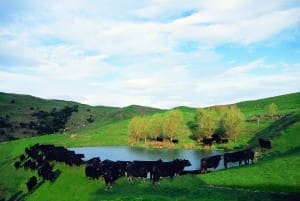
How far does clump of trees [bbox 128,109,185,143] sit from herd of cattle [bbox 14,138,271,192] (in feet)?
131

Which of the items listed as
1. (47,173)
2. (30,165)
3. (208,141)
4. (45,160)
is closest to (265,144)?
(208,141)

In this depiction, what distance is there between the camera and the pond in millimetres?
79906

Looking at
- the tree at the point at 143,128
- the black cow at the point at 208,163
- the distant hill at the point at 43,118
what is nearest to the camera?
the black cow at the point at 208,163

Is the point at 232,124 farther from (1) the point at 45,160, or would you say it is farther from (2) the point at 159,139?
(1) the point at 45,160

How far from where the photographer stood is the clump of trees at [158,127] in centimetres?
10556

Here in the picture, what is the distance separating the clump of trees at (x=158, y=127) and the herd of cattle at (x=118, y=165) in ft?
131

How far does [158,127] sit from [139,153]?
2063 centimetres

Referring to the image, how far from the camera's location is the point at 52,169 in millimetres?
59469

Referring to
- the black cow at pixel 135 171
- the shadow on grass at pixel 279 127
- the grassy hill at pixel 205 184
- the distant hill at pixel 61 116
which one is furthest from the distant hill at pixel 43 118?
the black cow at pixel 135 171

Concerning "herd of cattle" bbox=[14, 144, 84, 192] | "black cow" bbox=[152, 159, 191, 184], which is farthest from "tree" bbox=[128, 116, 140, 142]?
"black cow" bbox=[152, 159, 191, 184]

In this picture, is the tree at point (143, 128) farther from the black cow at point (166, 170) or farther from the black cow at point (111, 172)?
the black cow at point (166, 170)

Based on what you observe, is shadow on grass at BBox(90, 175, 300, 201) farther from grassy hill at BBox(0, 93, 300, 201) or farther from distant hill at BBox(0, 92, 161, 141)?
distant hill at BBox(0, 92, 161, 141)

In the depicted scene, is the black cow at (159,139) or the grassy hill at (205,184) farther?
the black cow at (159,139)

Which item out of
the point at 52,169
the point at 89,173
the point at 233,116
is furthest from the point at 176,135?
the point at 89,173
